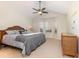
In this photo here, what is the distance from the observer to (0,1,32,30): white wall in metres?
5.04

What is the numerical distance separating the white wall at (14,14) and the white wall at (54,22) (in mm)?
593

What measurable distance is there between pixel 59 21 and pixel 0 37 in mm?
3785

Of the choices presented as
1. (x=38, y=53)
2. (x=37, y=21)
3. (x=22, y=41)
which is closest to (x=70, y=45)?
(x=38, y=53)

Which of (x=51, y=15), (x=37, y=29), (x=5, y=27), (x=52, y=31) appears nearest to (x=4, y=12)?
(x=5, y=27)

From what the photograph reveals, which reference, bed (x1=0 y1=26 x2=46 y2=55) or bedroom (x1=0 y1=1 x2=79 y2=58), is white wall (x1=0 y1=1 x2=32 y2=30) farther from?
bed (x1=0 y1=26 x2=46 y2=55)

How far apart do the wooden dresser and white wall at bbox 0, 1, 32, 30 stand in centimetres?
289

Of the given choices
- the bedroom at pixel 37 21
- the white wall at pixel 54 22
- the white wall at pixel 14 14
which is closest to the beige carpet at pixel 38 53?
the bedroom at pixel 37 21

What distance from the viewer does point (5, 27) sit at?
5598mm

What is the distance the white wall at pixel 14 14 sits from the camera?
504cm

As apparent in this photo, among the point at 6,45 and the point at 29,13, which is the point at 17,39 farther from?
the point at 29,13

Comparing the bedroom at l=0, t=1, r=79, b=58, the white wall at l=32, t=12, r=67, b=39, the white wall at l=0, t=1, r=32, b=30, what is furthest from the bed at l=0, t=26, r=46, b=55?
the white wall at l=32, t=12, r=67, b=39

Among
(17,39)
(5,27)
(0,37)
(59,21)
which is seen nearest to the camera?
(17,39)

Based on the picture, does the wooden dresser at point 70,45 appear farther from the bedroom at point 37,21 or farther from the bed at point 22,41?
the bed at point 22,41

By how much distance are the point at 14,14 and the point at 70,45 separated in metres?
3.67
